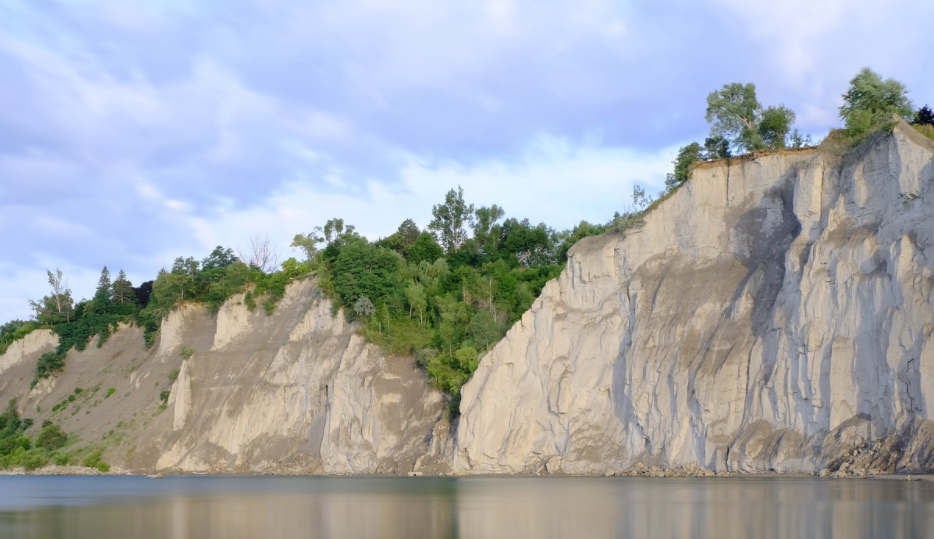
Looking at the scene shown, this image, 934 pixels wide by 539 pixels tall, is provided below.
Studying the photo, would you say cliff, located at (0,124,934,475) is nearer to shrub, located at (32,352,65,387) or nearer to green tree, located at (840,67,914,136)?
green tree, located at (840,67,914,136)

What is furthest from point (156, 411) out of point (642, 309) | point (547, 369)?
point (642, 309)

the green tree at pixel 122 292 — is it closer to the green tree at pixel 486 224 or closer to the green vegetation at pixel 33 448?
the green vegetation at pixel 33 448

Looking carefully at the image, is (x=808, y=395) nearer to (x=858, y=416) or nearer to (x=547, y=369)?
(x=858, y=416)

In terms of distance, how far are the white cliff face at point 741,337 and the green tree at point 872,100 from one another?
3014mm

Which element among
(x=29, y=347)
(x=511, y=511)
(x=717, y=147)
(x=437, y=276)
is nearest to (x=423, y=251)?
(x=437, y=276)

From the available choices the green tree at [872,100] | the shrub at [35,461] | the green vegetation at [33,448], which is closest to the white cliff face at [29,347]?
the green vegetation at [33,448]

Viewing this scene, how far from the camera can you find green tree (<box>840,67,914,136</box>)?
147 ft

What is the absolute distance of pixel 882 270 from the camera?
38031 millimetres

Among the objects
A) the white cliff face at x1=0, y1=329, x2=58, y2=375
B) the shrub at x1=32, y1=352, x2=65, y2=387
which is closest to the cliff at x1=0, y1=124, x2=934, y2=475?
the shrub at x1=32, y1=352, x2=65, y2=387

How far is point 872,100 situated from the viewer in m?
46.4

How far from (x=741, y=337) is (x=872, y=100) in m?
13.9

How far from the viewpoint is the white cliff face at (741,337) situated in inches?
1452

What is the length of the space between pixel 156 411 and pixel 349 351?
712 inches

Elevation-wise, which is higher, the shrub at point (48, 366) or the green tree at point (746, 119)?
the green tree at point (746, 119)
